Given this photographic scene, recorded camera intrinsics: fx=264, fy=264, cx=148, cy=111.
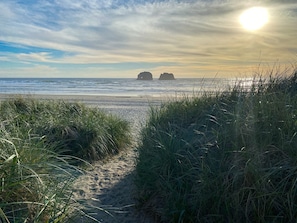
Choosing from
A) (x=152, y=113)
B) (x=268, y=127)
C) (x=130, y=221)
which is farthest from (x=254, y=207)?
(x=152, y=113)

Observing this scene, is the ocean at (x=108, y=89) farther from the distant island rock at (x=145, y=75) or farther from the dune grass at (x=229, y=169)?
the distant island rock at (x=145, y=75)

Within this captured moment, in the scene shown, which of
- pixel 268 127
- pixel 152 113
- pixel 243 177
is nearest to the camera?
pixel 243 177

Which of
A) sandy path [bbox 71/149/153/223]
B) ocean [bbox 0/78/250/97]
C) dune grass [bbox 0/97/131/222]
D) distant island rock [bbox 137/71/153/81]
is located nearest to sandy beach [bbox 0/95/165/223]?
sandy path [bbox 71/149/153/223]

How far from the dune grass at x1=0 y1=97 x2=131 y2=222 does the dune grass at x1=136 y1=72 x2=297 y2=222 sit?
3.85 ft

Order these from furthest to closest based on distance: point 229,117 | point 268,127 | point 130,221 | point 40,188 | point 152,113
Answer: point 152,113, point 229,117, point 130,221, point 268,127, point 40,188

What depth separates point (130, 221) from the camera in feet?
12.1

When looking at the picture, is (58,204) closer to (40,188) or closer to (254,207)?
(40,188)

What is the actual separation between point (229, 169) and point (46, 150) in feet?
7.58

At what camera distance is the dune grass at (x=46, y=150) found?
2.48 m

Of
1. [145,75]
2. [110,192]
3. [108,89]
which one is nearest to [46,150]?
[110,192]

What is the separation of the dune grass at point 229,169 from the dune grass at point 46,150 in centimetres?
117

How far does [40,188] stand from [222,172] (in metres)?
2.01

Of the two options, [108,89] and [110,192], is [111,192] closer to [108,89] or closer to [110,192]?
[110,192]

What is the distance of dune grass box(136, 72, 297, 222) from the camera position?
281cm
